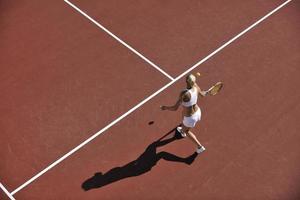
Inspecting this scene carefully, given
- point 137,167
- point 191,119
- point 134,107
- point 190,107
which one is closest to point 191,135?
point 191,119

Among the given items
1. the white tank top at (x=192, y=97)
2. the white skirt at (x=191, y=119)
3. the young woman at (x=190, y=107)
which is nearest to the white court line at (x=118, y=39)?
the young woman at (x=190, y=107)

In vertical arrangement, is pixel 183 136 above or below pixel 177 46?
below

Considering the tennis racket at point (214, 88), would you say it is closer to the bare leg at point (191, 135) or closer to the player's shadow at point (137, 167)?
the bare leg at point (191, 135)

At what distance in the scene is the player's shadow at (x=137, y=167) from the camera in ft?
32.1

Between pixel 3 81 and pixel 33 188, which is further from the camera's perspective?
pixel 3 81

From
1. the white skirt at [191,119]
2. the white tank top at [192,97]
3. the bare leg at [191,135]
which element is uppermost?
the white tank top at [192,97]

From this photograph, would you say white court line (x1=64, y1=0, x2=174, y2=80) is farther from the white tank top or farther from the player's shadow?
the white tank top

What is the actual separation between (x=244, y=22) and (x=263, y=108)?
11.3 ft

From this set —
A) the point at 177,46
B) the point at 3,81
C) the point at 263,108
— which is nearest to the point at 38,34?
the point at 3,81

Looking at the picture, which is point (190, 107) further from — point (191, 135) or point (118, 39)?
point (118, 39)

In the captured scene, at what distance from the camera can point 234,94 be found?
1132 cm

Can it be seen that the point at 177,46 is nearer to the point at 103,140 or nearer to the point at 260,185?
the point at 103,140

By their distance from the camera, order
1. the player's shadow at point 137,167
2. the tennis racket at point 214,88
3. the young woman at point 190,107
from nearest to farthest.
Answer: the young woman at point 190,107 < the tennis racket at point 214,88 < the player's shadow at point 137,167

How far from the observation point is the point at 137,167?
9.99m
